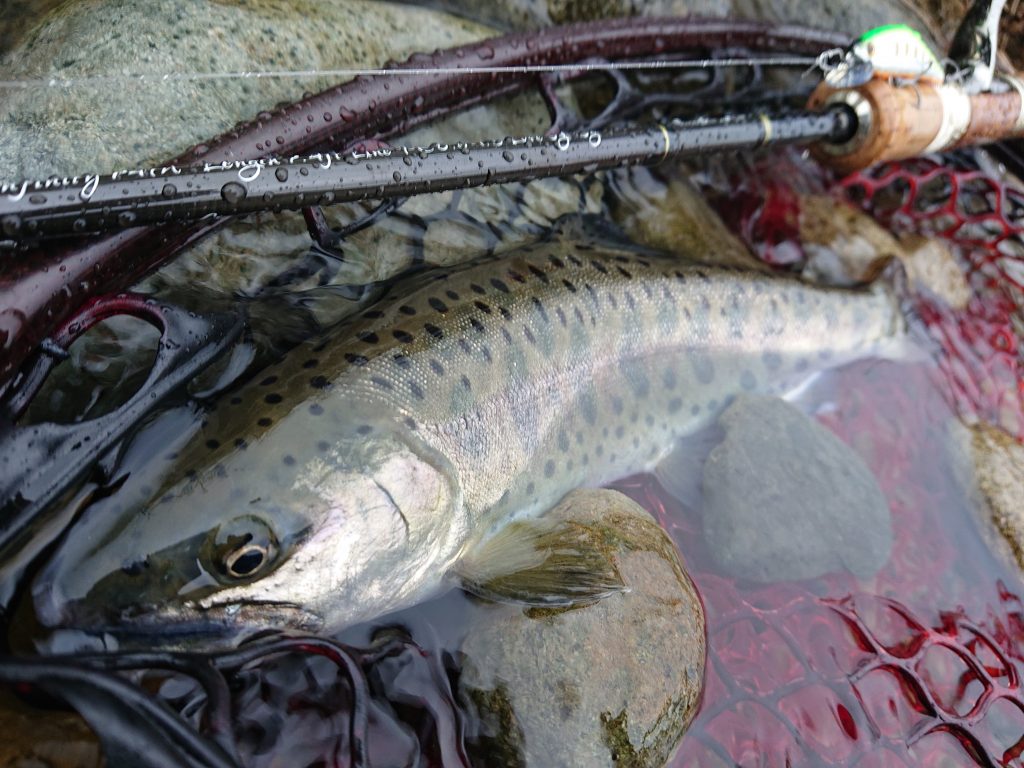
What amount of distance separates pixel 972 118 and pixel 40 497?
3.82 meters

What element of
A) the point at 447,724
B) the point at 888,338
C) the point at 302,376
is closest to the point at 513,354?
the point at 302,376

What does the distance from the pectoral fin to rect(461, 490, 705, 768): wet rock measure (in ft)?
0.28

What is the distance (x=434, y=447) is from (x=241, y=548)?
0.59 metres

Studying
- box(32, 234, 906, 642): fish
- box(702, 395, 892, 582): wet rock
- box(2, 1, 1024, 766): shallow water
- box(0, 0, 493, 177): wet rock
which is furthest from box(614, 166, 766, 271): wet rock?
box(0, 0, 493, 177): wet rock

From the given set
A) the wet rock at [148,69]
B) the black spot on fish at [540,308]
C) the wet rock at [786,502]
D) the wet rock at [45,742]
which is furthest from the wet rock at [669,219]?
the wet rock at [45,742]

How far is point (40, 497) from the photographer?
172 centimetres

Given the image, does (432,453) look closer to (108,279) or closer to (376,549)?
(376,549)

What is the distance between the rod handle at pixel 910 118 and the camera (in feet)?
9.88

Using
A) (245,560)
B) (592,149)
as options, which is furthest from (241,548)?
(592,149)

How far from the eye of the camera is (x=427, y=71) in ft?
8.36

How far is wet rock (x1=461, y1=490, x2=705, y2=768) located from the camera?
1.96m

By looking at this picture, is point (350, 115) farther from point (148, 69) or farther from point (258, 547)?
point (258, 547)

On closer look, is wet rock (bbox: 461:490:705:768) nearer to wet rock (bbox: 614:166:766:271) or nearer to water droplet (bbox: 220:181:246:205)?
water droplet (bbox: 220:181:246:205)

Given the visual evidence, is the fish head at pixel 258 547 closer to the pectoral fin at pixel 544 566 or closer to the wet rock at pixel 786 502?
the pectoral fin at pixel 544 566
